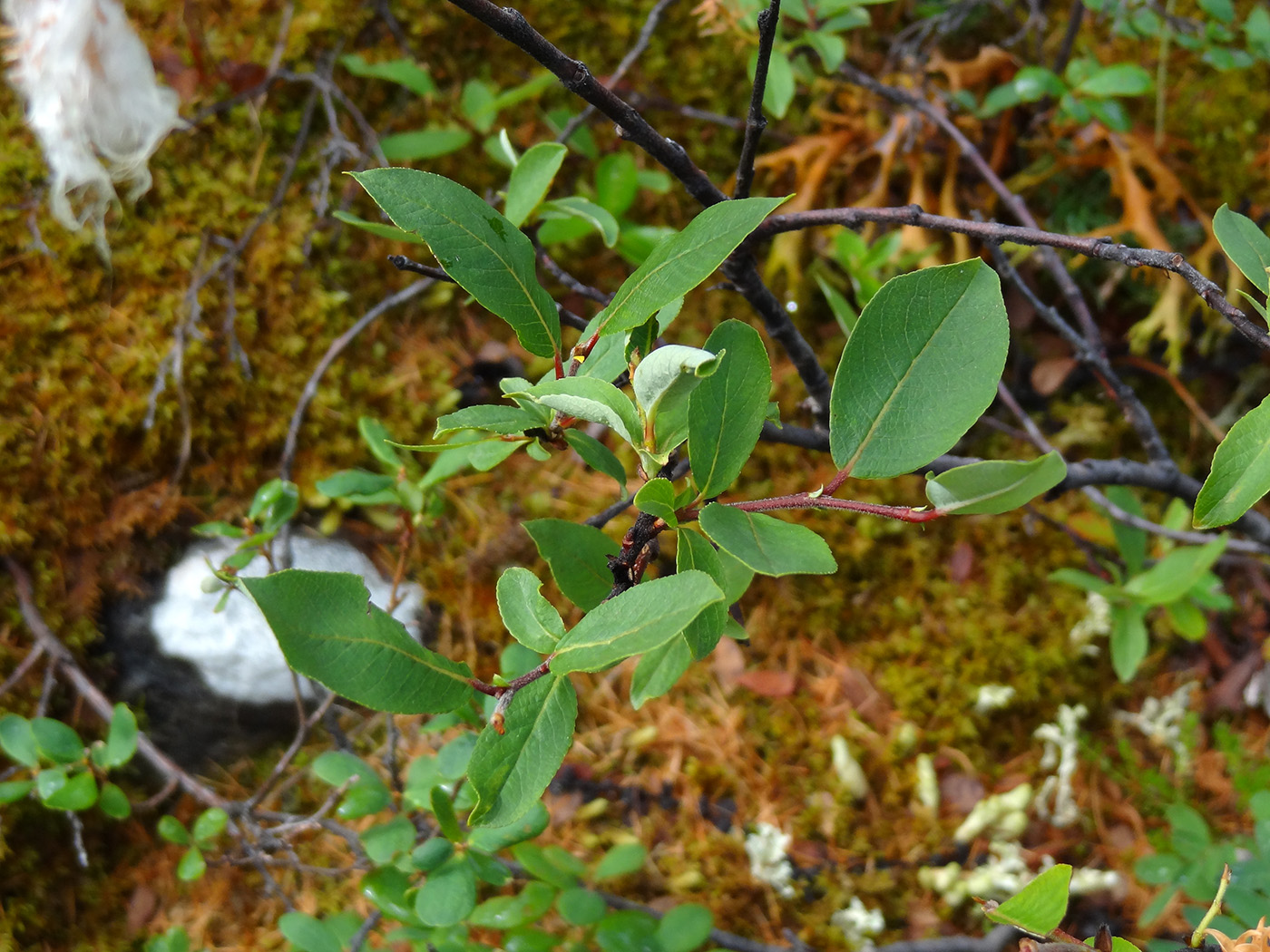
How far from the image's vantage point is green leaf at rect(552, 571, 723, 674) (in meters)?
0.55

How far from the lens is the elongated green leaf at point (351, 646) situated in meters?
0.62

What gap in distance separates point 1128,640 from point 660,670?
1.41 meters

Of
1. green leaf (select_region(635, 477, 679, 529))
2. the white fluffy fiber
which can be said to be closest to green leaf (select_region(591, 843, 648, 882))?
the white fluffy fiber

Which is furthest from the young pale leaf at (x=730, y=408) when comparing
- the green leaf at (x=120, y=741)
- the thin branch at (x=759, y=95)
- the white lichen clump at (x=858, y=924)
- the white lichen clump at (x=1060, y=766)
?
the white lichen clump at (x=1060, y=766)

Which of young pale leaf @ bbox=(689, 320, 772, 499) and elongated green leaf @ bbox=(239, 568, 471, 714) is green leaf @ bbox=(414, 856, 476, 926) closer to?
elongated green leaf @ bbox=(239, 568, 471, 714)

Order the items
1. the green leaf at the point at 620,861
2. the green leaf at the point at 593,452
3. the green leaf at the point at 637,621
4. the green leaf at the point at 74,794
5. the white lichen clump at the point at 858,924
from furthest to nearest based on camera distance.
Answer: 1. the white lichen clump at the point at 858,924
2. the green leaf at the point at 620,861
3. the green leaf at the point at 74,794
4. the green leaf at the point at 593,452
5. the green leaf at the point at 637,621

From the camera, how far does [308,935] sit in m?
1.28

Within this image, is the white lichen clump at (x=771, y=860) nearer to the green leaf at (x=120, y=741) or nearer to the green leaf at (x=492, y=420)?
the green leaf at (x=120, y=741)

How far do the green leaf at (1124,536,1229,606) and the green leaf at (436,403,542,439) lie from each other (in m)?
1.44

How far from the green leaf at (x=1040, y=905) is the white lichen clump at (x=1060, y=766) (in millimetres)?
1345

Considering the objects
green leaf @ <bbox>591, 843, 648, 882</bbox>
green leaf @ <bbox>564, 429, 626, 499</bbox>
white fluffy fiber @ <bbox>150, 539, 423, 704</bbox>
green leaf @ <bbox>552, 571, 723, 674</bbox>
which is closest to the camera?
green leaf @ <bbox>552, 571, 723, 674</bbox>

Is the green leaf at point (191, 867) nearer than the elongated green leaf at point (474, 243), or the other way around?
the elongated green leaf at point (474, 243)

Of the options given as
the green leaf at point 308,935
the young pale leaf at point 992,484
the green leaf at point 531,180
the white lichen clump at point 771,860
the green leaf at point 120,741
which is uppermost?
the green leaf at point 531,180

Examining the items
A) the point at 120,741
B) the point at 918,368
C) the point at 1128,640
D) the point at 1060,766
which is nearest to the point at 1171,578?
the point at 1128,640
